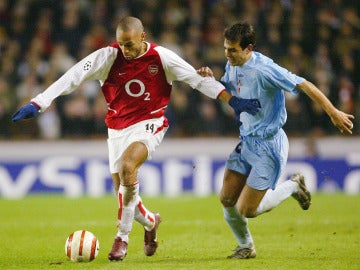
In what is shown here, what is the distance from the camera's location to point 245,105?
8172 mm

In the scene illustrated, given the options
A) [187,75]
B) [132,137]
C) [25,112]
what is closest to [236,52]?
[187,75]

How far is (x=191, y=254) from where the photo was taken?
354 inches

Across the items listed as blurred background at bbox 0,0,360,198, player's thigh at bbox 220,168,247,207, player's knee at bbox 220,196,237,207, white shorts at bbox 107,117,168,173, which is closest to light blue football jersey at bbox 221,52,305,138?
player's thigh at bbox 220,168,247,207

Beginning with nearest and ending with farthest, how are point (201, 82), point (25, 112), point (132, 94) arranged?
point (25, 112) → point (201, 82) → point (132, 94)

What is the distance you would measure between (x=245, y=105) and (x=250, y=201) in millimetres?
954

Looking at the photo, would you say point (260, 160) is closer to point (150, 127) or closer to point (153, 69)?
point (150, 127)

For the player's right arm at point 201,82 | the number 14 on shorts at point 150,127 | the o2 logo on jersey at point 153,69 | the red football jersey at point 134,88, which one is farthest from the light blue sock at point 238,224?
the o2 logo on jersey at point 153,69

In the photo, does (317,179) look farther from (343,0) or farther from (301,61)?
(343,0)

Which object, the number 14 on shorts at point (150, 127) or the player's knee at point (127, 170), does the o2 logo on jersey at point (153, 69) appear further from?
the player's knee at point (127, 170)

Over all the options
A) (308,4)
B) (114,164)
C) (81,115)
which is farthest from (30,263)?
(308,4)

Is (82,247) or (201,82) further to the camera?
(201,82)

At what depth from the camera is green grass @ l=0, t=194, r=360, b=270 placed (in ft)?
27.2

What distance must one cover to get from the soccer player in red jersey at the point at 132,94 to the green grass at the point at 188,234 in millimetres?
643

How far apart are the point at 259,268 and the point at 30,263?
2279 mm
